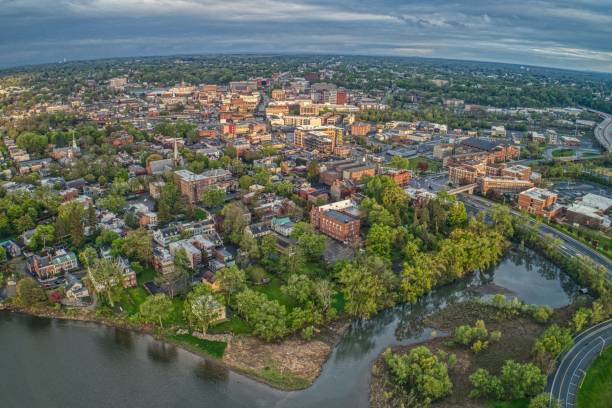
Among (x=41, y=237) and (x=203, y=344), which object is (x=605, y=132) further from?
(x=41, y=237)

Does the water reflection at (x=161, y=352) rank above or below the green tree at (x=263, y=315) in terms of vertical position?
below

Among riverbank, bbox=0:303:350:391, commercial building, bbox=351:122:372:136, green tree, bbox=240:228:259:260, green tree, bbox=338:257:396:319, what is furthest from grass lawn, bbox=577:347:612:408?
commercial building, bbox=351:122:372:136

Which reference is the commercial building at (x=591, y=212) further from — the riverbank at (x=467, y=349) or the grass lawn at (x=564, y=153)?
the grass lawn at (x=564, y=153)

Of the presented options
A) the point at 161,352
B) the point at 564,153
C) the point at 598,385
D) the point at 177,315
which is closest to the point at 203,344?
the point at 161,352

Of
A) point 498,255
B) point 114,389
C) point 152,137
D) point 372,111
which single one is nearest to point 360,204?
point 498,255

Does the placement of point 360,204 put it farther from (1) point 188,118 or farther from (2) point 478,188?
(1) point 188,118

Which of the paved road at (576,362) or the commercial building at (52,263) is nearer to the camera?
the paved road at (576,362)

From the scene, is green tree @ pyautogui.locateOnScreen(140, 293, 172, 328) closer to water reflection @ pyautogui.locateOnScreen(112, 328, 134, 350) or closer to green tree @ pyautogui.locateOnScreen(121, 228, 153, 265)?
water reflection @ pyautogui.locateOnScreen(112, 328, 134, 350)

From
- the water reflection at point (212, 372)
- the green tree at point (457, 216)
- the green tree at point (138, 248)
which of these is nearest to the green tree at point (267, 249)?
the green tree at point (138, 248)
